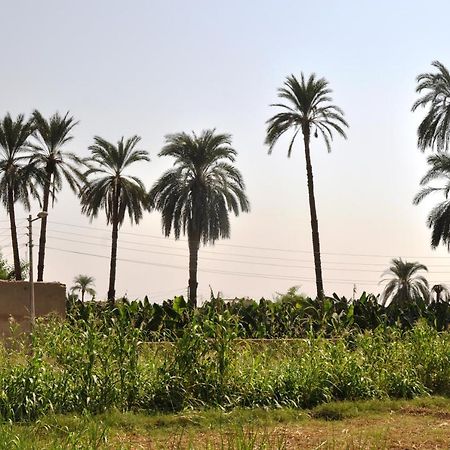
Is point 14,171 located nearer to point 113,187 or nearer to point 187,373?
point 113,187

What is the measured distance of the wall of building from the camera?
1422 centimetres

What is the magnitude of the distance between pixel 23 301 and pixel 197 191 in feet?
57.1

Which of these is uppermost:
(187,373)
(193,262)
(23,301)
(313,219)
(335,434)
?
(313,219)

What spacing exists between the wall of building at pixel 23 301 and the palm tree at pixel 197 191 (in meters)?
16.4

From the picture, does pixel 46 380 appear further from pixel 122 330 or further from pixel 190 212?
pixel 190 212

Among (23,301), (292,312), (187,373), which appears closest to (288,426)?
(187,373)

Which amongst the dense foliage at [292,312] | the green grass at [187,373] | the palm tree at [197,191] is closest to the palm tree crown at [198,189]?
the palm tree at [197,191]

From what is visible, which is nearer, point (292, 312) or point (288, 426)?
point (288, 426)

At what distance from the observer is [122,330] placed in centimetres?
938

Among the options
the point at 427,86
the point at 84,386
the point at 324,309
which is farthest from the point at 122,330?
the point at 427,86

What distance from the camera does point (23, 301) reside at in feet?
47.6

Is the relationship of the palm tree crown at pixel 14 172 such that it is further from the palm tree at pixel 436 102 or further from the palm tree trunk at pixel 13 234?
the palm tree at pixel 436 102

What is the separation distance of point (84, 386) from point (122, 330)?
87 cm

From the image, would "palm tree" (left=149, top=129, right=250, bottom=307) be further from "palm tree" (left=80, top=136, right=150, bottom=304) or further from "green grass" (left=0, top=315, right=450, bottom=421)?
"green grass" (left=0, top=315, right=450, bottom=421)
